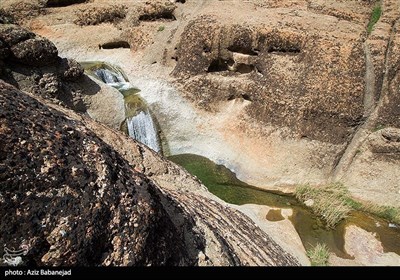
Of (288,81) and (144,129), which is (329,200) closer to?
(288,81)

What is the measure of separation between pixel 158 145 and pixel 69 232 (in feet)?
36.6

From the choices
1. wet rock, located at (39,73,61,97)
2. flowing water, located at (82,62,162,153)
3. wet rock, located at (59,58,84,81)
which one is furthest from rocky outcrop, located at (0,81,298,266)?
flowing water, located at (82,62,162,153)

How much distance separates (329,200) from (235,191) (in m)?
3.13

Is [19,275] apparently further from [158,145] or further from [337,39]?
[337,39]

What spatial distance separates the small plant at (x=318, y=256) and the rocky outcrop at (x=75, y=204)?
5.37 metres

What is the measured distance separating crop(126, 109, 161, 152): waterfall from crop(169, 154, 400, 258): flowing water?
3.14 ft

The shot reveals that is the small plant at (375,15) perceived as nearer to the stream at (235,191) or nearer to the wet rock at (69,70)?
the stream at (235,191)

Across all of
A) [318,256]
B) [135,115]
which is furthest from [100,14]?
[318,256]

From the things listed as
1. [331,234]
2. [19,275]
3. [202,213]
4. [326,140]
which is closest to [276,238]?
[331,234]

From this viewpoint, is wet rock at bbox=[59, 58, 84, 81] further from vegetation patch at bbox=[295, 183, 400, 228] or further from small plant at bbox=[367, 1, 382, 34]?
small plant at bbox=[367, 1, 382, 34]

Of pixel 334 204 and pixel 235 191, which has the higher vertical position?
pixel 334 204

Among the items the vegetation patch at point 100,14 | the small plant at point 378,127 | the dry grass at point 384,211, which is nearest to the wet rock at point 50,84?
the vegetation patch at point 100,14

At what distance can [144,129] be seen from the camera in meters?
14.7

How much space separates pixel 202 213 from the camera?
632 centimetres
